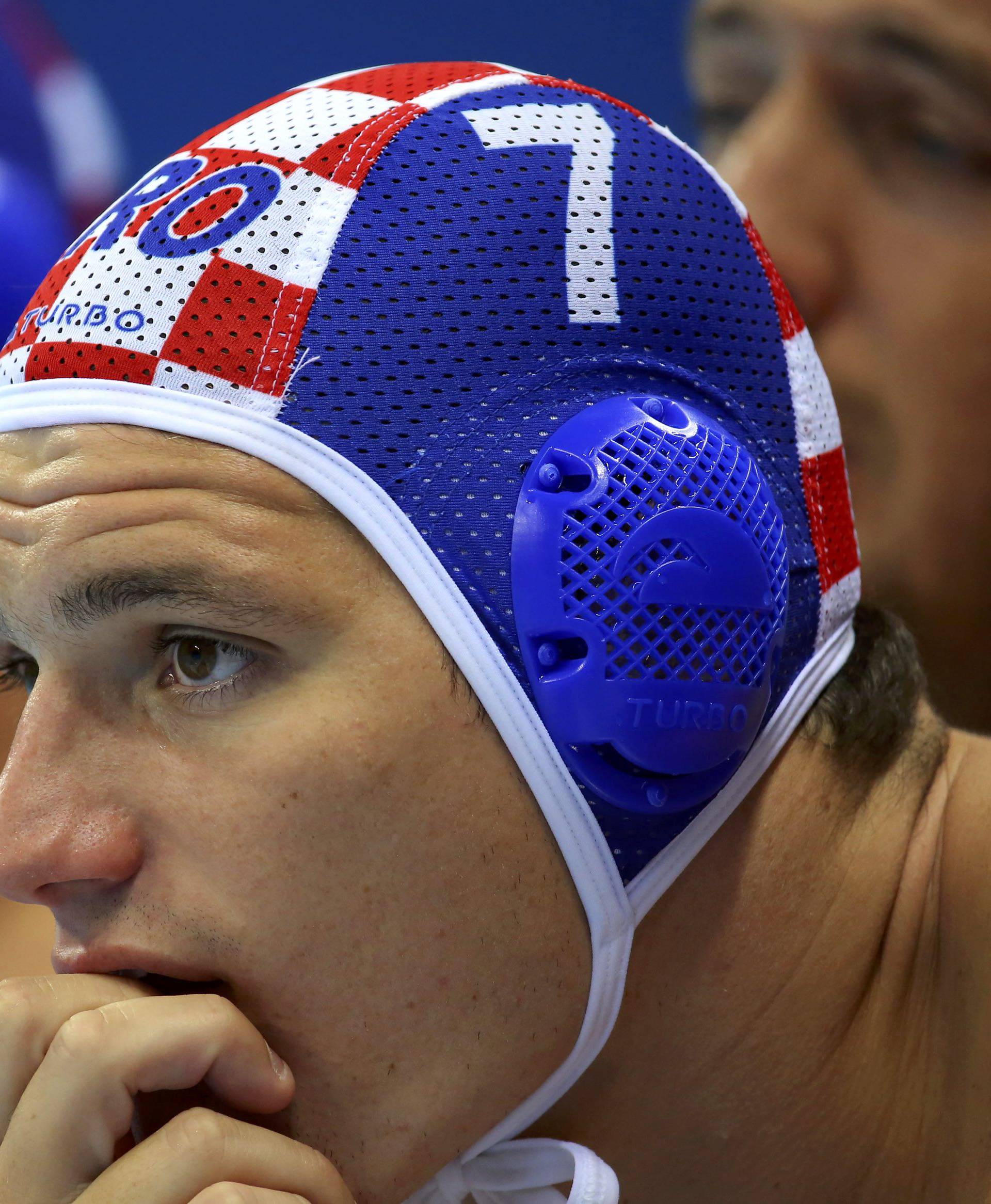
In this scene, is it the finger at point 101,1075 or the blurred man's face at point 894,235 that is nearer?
the finger at point 101,1075

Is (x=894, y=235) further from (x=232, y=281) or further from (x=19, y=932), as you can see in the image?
(x=19, y=932)

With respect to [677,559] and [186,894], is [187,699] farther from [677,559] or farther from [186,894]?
[677,559]

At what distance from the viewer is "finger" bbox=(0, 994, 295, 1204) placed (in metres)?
1.00

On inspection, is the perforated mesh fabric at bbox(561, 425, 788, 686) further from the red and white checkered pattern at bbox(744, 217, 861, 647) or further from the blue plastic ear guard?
the red and white checkered pattern at bbox(744, 217, 861, 647)

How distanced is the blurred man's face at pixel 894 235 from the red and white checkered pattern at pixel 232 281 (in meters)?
0.69

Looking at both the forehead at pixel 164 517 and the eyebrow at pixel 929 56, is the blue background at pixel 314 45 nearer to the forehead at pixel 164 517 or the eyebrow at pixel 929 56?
the eyebrow at pixel 929 56

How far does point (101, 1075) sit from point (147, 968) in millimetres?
96

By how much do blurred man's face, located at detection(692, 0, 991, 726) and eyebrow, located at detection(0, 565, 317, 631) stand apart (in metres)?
1.02

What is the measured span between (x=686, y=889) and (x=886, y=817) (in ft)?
0.81

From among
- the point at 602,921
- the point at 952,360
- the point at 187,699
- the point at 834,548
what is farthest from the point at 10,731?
the point at 952,360

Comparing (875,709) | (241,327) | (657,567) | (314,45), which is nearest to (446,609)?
(657,567)

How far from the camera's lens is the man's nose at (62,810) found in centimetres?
104

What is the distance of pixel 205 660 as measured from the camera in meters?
1.09

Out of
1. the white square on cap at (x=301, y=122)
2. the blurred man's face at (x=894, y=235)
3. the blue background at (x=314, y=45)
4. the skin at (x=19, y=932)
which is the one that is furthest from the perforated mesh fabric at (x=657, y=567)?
the blue background at (x=314, y=45)
